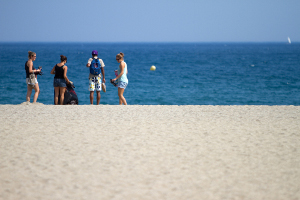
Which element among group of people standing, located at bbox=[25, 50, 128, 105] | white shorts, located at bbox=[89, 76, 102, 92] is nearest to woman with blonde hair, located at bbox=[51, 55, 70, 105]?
group of people standing, located at bbox=[25, 50, 128, 105]

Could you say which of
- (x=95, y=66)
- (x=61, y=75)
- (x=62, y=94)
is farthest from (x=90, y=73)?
(x=62, y=94)

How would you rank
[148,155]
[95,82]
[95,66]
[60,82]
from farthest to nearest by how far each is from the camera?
[95,82] < [60,82] < [95,66] < [148,155]

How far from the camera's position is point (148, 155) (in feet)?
17.3

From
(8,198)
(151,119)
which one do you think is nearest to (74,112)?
(151,119)

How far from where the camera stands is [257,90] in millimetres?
25625

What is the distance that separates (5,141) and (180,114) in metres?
4.25

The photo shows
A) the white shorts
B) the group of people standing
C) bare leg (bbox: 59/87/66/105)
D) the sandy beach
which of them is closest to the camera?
the sandy beach

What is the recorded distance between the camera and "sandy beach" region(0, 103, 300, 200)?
159 inches

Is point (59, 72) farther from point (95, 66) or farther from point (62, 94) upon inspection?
point (95, 66)

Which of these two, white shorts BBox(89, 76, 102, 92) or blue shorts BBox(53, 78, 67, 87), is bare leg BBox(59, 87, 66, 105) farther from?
white shorts BBox(89, 76, 102, 92)

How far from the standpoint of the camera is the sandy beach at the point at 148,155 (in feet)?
13.2

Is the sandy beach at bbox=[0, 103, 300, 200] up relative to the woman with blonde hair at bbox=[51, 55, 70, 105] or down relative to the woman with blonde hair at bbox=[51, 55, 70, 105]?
down

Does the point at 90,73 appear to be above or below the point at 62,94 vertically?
above

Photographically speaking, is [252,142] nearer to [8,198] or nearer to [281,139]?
[281,139]
